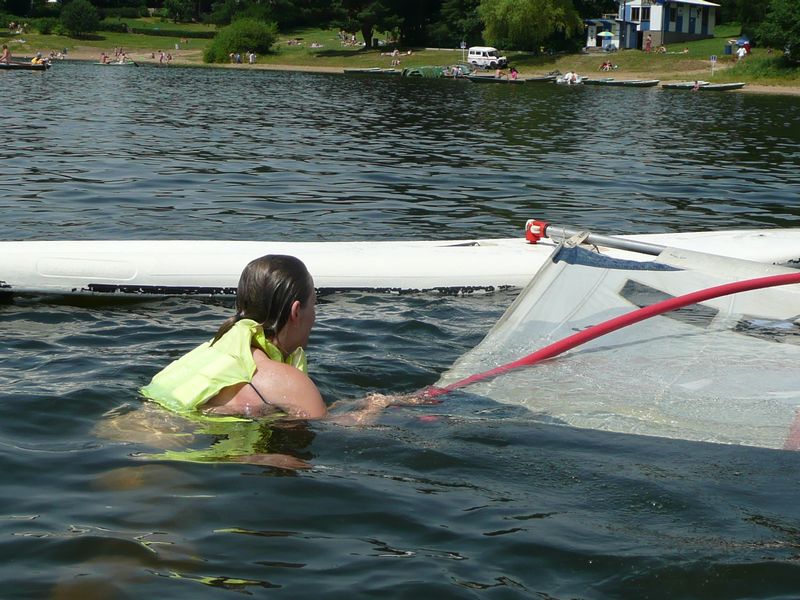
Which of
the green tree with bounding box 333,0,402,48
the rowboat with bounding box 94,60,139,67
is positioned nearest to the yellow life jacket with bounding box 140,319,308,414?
the rowboat with bounding box 94,60,139,67

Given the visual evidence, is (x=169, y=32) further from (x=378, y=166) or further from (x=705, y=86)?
(x=378, y=166)

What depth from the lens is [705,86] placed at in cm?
4791

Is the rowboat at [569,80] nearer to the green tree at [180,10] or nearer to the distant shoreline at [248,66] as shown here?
the distant shoreline at [248,66]

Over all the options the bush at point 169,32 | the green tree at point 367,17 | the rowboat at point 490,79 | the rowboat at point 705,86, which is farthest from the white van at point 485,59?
the bush at point 169,32

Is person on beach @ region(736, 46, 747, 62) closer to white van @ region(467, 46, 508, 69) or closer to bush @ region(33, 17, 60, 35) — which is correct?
white van @ region(467, 46, 508, 69)

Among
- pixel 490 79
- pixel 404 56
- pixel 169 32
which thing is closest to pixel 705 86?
pixel 490 79

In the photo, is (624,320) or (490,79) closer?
(624,320)

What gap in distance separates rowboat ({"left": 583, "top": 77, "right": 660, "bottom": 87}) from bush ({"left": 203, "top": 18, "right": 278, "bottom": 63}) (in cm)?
2701

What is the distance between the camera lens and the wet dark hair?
179 inches

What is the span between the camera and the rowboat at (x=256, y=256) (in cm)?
816

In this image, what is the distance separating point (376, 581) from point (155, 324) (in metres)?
4.23

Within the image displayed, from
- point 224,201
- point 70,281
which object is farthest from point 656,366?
point 224,201

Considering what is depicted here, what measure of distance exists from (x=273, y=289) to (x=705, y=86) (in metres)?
46.5

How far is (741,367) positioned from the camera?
5355 mm
